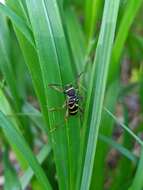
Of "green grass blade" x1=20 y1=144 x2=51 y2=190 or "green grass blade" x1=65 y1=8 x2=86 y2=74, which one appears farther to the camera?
"green grass blade" x1=65 y1=8 x2=86 y2=74

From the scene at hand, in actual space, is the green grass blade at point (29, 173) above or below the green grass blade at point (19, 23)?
below

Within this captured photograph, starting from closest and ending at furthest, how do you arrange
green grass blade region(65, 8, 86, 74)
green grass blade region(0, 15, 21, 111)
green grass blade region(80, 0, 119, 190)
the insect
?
green grass blade region(80, 0, 119, 190), the insect, green grass blade region(0, 15, 21, 111), green grass blade region(65, 8, 86, 74)

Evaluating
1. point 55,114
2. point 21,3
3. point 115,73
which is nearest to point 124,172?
point 115,73

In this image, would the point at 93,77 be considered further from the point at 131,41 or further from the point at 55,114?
the point at 131,41

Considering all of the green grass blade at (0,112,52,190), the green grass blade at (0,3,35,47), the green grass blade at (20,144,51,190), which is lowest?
the green grass blade at (20,144,51,190)

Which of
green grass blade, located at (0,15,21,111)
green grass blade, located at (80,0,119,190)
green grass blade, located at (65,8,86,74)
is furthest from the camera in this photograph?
green grass blade, located at (65,8,86,74)

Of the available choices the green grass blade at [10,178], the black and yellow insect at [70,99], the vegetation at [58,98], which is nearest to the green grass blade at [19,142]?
the vegetation at [58,98]

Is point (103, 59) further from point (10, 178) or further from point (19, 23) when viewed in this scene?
point (10, 178)

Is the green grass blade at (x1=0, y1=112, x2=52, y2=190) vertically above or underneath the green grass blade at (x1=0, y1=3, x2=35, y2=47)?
underneath

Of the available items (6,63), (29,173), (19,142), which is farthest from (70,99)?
(29,173)

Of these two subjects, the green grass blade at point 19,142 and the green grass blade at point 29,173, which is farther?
the green grass blade at point 29,173

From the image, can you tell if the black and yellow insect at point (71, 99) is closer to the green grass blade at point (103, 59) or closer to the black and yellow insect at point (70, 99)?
the black and yellow insect at point (70, 99)

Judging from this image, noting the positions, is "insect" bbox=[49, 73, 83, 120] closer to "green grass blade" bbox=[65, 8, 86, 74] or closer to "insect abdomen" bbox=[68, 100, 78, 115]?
"insect abdomen" bbox=[68, 100, 78, 115]

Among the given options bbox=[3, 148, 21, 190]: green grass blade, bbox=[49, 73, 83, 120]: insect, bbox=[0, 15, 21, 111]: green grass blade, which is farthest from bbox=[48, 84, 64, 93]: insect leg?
bbox=[3, 148, 21, 190]: green grass blade
